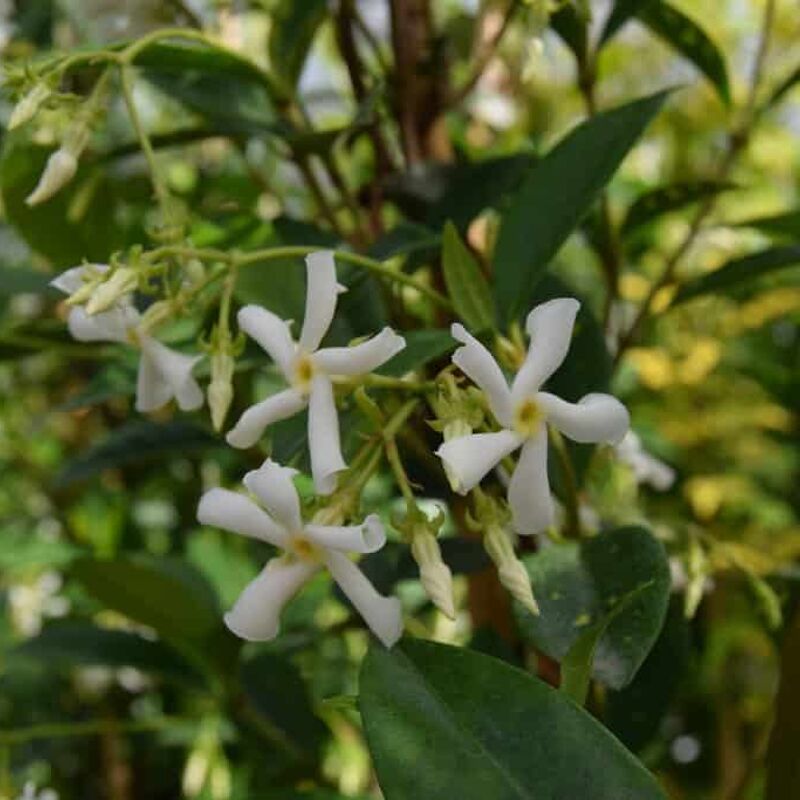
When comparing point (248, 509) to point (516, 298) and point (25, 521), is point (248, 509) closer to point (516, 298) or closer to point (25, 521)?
point (516, 298)

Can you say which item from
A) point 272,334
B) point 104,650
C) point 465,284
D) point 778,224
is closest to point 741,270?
point 778,224

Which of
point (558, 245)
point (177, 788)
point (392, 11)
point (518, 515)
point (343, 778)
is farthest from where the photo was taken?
point (177, 788)

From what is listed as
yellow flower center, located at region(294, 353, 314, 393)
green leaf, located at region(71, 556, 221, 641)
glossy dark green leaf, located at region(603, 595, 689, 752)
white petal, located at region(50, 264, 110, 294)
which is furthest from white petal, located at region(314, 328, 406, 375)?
green leaf, located at region(71, 556, 221, 641)

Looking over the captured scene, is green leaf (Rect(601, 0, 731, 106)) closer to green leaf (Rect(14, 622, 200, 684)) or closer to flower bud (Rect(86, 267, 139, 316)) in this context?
flower bud (Rect(86, 267, 139, 316))

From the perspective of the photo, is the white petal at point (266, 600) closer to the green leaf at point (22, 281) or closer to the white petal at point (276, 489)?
the white petal at point (276, 489)

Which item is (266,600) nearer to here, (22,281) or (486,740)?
(486,740)

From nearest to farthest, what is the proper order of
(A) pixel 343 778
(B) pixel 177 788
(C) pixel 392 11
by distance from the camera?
(C) pixel 392 11 < (A) pixel 343 778 < (B) pixel 177 788

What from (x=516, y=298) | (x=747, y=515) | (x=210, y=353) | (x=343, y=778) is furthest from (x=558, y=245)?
(x=747, y=515)
